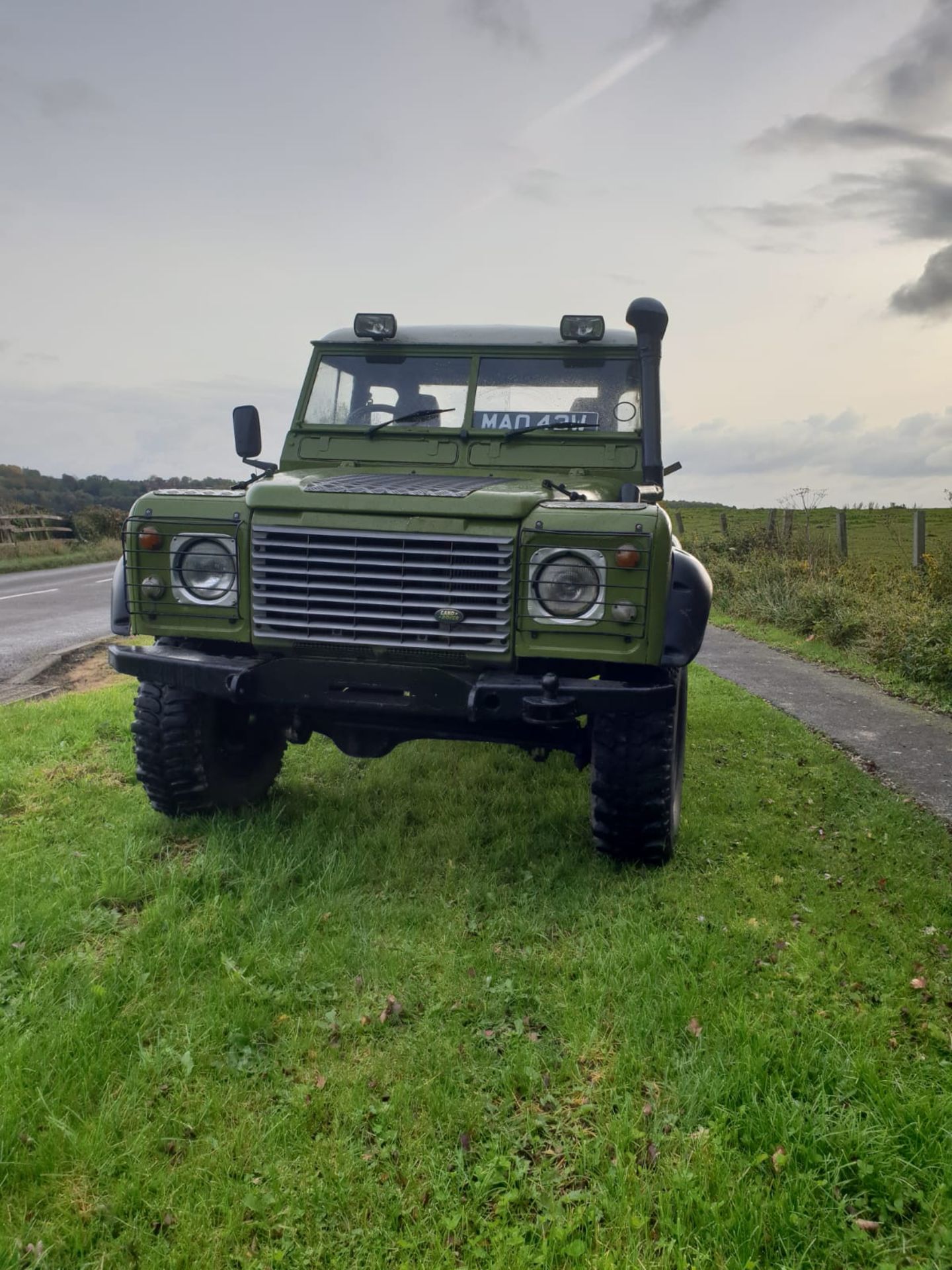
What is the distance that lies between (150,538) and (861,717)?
17.8 feet

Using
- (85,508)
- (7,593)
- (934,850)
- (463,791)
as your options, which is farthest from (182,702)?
(85,508)

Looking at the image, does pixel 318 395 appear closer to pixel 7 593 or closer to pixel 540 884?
pixel 540 884

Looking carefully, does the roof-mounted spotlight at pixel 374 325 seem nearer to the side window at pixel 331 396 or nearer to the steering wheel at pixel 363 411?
the side window at pixel 331 396

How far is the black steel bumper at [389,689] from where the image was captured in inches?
129

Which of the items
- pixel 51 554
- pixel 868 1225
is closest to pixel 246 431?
pixel 868 1225

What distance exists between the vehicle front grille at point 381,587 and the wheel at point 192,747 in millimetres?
634

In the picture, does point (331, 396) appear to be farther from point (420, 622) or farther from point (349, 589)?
point (420, 622)

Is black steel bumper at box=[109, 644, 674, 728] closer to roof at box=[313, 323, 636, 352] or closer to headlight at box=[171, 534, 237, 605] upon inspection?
headlight at box=[171, 534, 237, 605]

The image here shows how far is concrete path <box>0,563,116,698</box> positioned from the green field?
7154 mm

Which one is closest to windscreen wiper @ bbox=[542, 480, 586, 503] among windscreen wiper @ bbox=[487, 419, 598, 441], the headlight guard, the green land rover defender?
the green land rover defender

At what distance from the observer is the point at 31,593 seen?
14508 mm

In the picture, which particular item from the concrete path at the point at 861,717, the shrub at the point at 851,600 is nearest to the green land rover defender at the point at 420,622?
the concrete path at the point at 861,717

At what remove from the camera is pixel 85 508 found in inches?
1093

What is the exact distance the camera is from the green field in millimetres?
12891
